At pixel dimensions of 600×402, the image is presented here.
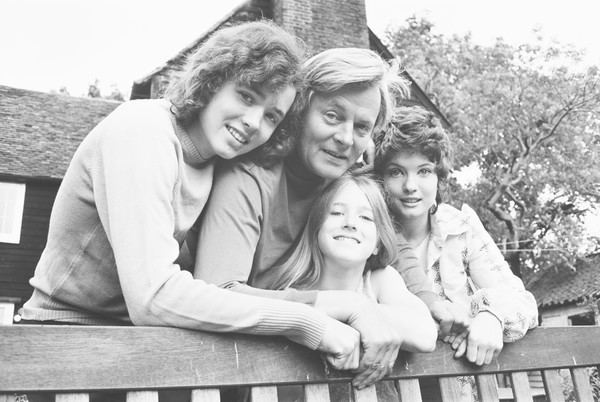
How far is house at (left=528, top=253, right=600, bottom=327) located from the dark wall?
18374 mm

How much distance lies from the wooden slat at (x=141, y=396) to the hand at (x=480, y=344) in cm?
97

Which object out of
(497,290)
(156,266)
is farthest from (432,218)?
(156,266)

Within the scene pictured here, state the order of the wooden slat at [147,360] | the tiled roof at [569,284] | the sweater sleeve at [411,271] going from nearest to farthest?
the wooden slat at [147,360], the sweater sleeve at [411,271], the tiled roof at [569,284]

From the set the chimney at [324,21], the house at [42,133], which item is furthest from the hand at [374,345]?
the house at [42,133]

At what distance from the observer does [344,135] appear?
87.9 inches

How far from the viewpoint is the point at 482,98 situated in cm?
2116

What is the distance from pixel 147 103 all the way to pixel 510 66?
2169cm

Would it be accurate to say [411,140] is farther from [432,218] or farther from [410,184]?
[432,218]

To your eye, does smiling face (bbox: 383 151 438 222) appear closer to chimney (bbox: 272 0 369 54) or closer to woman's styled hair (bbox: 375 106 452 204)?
woman's styled hair (bbox: 375 106 452 204)

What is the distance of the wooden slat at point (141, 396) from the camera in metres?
1.39

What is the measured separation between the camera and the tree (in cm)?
2064

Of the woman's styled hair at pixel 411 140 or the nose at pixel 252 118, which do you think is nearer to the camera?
the nose at pixel 252 118

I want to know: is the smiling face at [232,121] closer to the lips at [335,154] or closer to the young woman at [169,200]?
the young woman at [169,200]

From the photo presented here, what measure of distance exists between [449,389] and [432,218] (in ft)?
3.96
